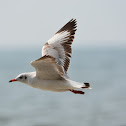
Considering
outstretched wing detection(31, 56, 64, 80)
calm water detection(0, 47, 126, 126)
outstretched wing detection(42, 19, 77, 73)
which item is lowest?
calm water detection(0, 47, 126, 126)

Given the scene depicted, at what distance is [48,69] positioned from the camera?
9.55m

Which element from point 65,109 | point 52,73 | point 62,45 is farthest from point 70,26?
point 65,109

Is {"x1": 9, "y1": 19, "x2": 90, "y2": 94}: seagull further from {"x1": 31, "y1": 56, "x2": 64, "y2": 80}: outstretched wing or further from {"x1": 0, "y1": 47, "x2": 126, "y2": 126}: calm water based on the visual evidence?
{"x1": 0, "y1": 47, "x2": 126, "y2": 126}: calm water

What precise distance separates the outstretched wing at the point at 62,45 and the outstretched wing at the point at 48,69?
86cm

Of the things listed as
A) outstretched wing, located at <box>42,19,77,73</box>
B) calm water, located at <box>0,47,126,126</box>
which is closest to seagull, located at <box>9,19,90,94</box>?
outstretched wing, located at <box>42,19,77,73</box>

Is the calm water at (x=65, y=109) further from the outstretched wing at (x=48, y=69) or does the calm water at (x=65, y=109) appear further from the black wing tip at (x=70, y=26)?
the outstretched wing at (x=48, y=69)

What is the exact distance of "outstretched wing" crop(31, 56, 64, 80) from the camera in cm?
905

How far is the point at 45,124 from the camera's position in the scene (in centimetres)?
4128

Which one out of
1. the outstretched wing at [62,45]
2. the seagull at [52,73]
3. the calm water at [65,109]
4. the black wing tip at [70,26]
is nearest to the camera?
the seagull at [52,73]

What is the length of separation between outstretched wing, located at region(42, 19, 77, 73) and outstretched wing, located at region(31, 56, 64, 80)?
2.83 ft

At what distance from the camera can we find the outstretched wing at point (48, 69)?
9048 mm

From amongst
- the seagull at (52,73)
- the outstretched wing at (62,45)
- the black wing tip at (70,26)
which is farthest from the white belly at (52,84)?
the black wing tip at (70,26)

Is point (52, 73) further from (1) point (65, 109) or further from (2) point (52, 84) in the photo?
(1) point (65, 109)

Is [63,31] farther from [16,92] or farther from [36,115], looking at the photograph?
[16,92]
